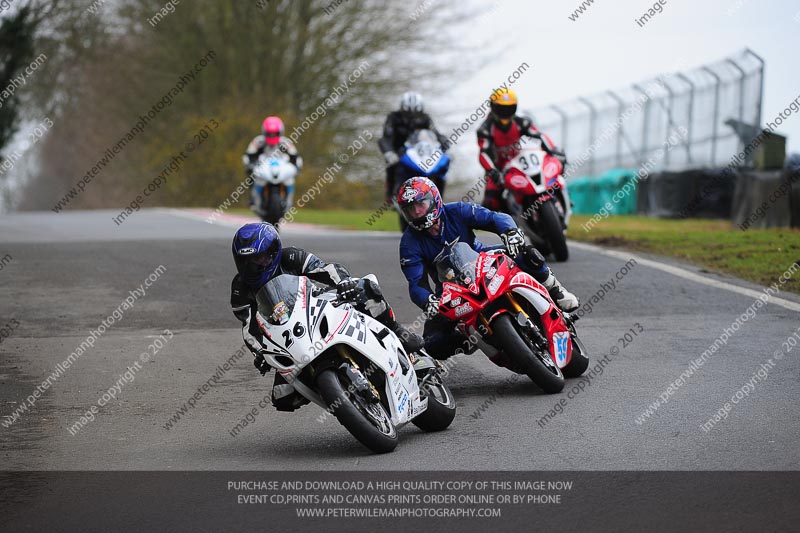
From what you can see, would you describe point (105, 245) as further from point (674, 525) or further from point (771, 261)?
point (674, 525)

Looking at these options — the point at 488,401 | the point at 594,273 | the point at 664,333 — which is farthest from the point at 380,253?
the point at 488,401

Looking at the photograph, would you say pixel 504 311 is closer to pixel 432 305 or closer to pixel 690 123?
pixel 432 305

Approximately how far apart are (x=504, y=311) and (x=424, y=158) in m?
7.44

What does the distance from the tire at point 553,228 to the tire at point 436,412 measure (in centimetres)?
613

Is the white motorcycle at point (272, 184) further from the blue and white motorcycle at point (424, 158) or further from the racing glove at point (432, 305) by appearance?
the racing glove at point (432, 305)

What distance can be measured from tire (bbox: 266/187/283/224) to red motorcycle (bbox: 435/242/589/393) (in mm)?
12377

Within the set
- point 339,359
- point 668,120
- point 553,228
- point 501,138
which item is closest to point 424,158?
point 501,138

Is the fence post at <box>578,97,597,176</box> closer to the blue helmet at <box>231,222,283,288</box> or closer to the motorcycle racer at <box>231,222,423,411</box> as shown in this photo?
the motorcycle racer at <box>231,222,423,411</box>

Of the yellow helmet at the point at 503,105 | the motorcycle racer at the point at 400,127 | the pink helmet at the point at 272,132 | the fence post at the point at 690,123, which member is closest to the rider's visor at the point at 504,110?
the yellow helmet at the point at 503,105

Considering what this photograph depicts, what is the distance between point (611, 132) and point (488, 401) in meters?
22.6

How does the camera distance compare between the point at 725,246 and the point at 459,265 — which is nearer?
the point at 459,265

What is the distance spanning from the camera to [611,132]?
29562 millimetres

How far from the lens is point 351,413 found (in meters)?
6.33

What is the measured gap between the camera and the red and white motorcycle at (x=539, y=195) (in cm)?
1314
